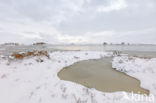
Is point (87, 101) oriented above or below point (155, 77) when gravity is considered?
below

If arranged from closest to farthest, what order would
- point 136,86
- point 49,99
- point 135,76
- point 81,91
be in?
1. point 49,99
2. point 81,91
3. point 136,86
4. point 135,76

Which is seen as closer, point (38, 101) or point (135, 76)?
point (38, 101)

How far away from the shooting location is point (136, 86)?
4.08 meters

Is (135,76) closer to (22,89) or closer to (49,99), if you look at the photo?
(49,99)

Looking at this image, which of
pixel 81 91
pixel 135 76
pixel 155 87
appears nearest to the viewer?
pixel 81 91

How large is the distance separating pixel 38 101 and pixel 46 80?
1405mm

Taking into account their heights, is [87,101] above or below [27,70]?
below

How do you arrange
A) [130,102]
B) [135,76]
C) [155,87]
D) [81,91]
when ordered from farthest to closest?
[135,76], [155,87], [81,91], [130,102]

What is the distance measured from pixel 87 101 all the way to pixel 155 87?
3.41 meters

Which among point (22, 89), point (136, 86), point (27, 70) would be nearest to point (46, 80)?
point (22, 89)

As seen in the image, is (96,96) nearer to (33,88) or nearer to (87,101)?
(87,101)

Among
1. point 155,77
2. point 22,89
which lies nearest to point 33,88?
point 22,89

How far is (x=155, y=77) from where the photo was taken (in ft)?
14.2

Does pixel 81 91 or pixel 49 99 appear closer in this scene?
pixel 49 99
